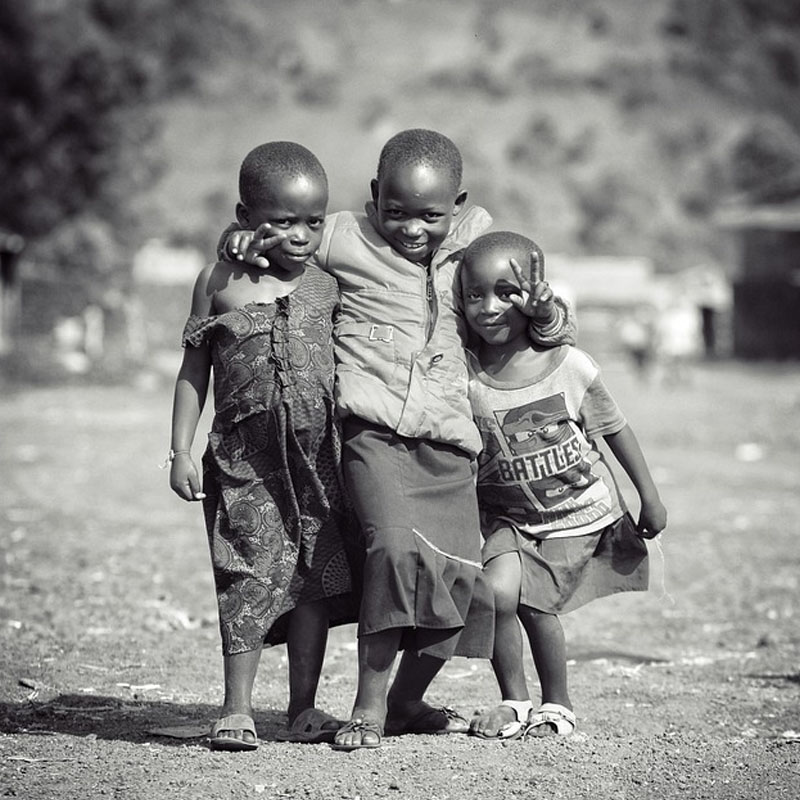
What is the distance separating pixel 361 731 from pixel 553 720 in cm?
65

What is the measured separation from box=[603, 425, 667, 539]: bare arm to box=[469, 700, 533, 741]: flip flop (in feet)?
2.20

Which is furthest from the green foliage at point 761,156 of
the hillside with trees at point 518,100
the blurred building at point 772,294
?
the blurred building at point 772,294

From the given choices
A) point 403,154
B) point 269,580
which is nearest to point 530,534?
point 269,580

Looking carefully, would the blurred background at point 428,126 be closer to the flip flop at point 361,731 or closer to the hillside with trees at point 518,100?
Answer: the hillside with trees at point 518,100

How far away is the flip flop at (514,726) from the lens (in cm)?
421

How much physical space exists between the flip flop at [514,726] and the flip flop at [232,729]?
2.29ft

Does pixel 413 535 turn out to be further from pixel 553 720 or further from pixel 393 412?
pixel 553 720

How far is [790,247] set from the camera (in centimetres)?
Result: 4128

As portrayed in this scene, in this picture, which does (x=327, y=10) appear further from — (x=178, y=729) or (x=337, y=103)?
(x=178, y=729)

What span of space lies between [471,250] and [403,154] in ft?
1.14

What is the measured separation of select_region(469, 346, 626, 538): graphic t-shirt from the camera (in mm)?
4227

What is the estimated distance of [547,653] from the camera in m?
4.32

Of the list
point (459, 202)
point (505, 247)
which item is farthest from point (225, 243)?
point (505, 247)

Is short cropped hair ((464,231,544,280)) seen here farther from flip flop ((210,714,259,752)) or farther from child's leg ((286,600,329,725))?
flip flop ((210,714,259,752))
